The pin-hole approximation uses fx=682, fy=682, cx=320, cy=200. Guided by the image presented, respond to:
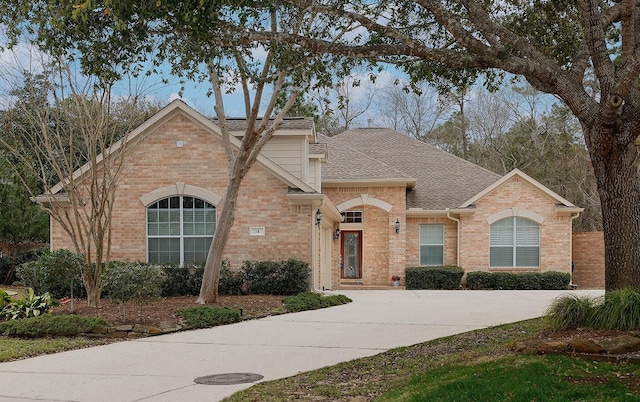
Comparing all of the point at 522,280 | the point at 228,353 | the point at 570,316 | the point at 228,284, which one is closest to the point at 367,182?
the point at 522,280

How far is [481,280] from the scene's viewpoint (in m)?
24.6

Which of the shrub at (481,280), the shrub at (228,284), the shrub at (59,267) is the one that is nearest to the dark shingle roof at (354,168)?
the shrub at (481,280)

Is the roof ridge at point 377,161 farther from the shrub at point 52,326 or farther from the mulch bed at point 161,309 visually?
the shrub at point 52,326

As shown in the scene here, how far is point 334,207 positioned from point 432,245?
637 centimetres

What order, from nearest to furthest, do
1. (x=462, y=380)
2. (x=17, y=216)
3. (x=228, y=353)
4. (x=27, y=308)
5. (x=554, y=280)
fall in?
(x=462, y=380) → (x=228, y=353) → (x=27, y=308) → (x=554, y=280) → (x=17, y=216)

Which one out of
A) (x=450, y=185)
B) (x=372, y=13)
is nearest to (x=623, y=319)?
(x=372, y=13)

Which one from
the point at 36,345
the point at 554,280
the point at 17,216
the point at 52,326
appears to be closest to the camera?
the point at 36,345

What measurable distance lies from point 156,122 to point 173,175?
1.51 meters

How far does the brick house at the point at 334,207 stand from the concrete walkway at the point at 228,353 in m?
4.11

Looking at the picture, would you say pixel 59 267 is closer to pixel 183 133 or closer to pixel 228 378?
pixel 183 133

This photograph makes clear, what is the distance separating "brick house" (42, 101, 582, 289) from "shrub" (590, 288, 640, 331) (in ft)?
32.3

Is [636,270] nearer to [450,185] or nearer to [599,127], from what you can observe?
[599,127]

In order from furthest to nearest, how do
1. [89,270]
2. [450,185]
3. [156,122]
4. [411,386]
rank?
[450,185], [156,122], [89,270], [411,386]

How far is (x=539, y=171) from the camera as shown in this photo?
37750 millimetres
